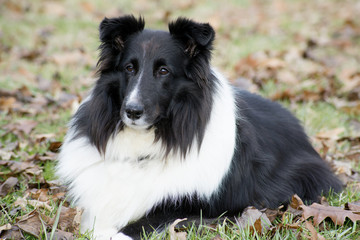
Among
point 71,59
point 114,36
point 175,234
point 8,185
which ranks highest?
point 114,36

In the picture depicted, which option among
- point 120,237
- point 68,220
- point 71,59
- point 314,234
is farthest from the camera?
point 71,59

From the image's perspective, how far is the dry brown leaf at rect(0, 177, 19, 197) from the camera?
3.72 meters

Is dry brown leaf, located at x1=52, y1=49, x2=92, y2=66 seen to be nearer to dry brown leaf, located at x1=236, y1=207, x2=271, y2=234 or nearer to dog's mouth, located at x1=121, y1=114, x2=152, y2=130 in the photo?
dog's mouth, located at x1=121, y1=114, x2=152, y2=130

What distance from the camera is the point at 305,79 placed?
7375 millimetres

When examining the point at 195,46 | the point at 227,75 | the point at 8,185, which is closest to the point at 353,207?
the point at 195,46

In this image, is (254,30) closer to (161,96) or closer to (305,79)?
(305,79)

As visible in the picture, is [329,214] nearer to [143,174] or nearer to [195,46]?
[143,174]

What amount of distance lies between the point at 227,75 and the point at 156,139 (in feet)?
10.5

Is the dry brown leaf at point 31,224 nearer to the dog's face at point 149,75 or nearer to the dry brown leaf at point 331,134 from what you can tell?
the dog's face at point 149,75

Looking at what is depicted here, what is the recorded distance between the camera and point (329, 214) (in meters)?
3.32

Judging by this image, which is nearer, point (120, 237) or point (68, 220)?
point (120, 237)

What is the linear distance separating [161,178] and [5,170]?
1.68 m

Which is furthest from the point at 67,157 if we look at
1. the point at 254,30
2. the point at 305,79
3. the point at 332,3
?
the point at 332,3

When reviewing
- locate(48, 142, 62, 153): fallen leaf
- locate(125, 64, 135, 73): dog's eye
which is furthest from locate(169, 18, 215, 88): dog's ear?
locate(48, 142, 62, 153): fallen leaf
